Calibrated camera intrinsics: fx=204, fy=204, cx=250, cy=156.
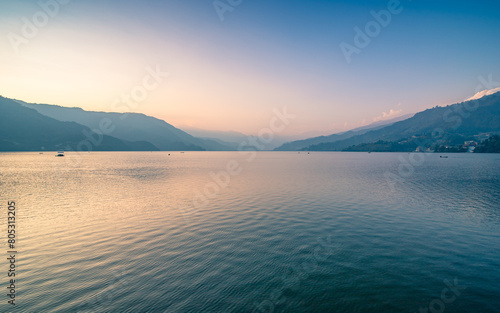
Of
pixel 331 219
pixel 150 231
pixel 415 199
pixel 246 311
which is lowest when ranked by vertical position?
pixel 415 199

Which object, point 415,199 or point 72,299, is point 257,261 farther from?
Result: point 415,199

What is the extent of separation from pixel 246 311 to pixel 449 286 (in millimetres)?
15897

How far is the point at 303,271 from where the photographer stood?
59.4ft

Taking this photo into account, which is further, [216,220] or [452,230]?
[216,220]

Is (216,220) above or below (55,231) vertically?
below

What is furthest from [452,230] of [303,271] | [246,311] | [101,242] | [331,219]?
[101,242]

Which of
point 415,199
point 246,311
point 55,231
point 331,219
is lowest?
point 415,199

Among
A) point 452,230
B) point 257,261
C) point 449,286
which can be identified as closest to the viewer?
point 449,286

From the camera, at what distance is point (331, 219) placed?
3275cm

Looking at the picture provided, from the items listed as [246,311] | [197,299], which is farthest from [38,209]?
[246,311]

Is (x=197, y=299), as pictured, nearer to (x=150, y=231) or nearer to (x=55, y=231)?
(x=150, y=231)

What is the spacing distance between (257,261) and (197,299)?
23.3ft

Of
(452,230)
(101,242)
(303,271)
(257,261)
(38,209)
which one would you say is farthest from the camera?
(38,209)

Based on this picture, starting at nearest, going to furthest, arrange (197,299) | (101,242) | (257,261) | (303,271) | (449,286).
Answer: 1. (197,299)
2. (449,286)
3. (303,271)
4. (257,261)
5. (101,242)
